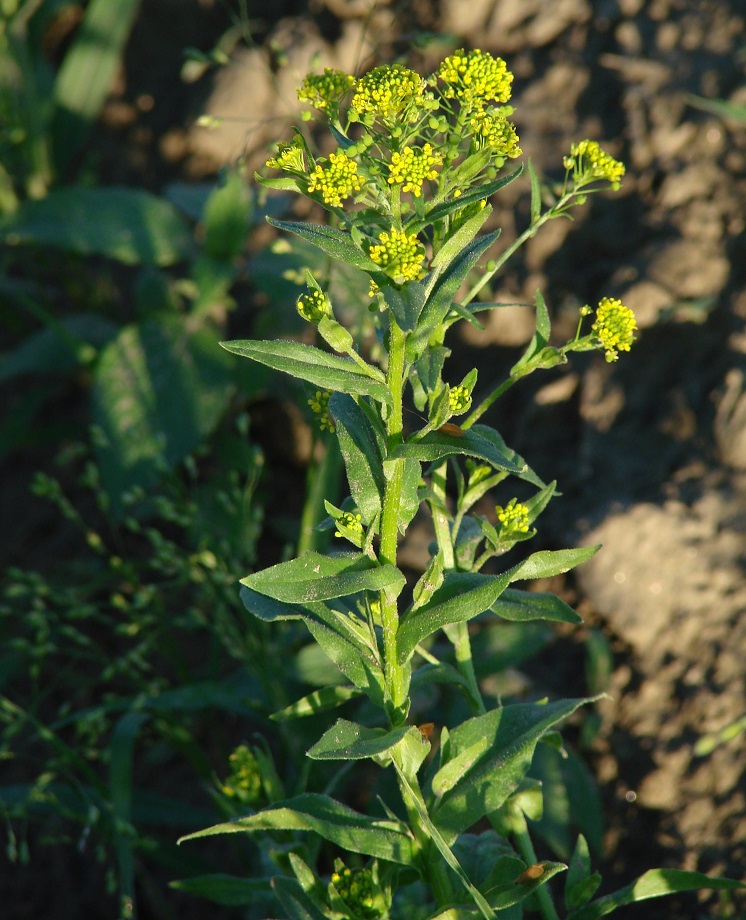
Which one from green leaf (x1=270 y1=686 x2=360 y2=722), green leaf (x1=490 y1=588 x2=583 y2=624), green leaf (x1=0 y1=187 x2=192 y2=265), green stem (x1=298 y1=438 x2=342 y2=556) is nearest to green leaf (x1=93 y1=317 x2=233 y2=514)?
green leaf (x1=0 y1=187 x2=192 y2=265)

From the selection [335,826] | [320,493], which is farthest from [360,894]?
[320,493]

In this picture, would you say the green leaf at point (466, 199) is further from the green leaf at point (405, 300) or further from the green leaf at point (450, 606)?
the green leaf at point (450, 606)

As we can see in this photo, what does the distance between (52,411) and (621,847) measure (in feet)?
6.94

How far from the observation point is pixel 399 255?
951 mm

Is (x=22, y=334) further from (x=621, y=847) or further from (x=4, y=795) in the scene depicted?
(x=621, y=847)

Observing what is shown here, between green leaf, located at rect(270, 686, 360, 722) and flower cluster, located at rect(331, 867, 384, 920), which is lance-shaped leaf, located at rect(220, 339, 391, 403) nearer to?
green leaf, located at rect(270, 686, 360, 722)

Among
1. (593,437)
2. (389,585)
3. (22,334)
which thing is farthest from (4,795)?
(22,334)

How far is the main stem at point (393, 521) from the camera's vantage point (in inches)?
40.4

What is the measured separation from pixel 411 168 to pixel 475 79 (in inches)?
4.8

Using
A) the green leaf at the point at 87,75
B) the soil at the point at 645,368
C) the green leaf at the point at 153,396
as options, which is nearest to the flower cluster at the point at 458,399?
the soil at the point at 645,368

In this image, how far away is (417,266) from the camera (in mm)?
945

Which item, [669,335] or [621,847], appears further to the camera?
[669,335]

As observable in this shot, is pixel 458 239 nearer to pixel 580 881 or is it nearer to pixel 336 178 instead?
pixel 336 178

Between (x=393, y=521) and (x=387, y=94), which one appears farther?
(x=393, y=521)
